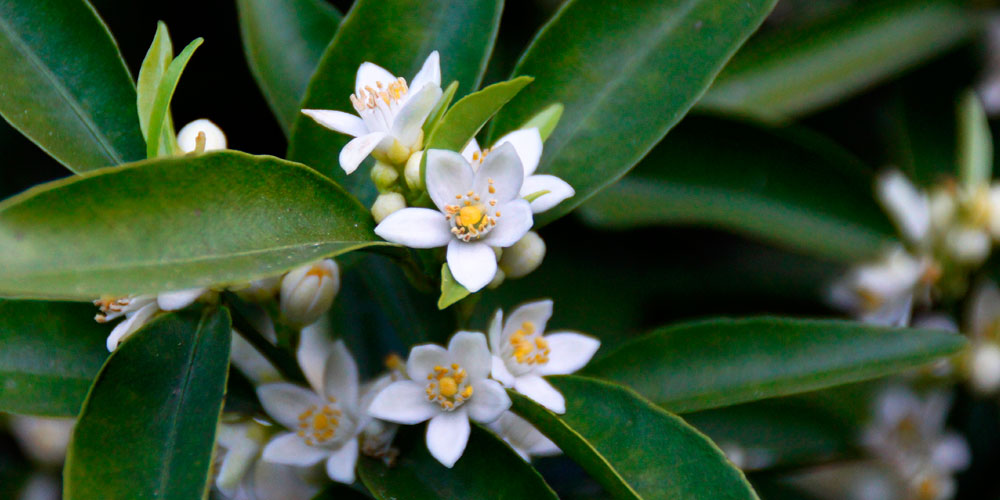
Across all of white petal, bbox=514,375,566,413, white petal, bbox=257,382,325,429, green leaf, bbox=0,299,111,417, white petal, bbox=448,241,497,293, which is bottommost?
green leaf, bbox=0,299,111,417

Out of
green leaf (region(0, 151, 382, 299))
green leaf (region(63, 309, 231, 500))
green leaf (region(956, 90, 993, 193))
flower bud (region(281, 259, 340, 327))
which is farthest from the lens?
green leaf (region(956, 90, 993, 193))

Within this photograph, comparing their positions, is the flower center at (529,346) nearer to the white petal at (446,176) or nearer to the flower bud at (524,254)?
the flower bud at (524,254)

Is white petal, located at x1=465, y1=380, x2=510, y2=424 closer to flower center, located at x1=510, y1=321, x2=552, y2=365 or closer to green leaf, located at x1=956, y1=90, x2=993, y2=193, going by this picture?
flower center, located at x1=510, y1=321, x2=552, y2=365

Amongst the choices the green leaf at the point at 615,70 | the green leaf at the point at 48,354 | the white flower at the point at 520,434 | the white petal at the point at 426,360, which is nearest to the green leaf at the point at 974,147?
the green leaf at the point at 615,70

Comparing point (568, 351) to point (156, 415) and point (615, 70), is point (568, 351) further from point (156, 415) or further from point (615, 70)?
point (156, 415)

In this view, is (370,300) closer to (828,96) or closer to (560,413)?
(560,413)

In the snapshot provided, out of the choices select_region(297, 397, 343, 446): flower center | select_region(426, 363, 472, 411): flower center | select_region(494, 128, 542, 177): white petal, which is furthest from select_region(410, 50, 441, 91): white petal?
select_region(297, 397, 343, 446): flower center
